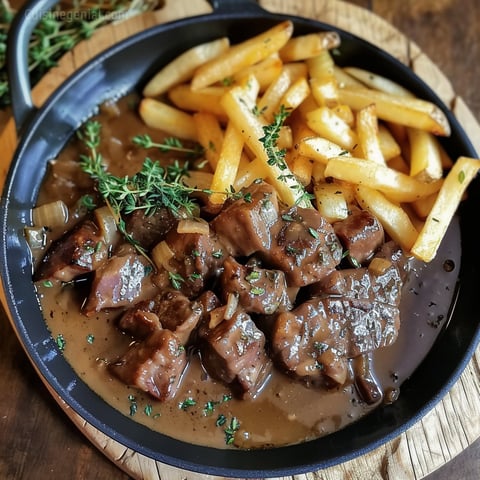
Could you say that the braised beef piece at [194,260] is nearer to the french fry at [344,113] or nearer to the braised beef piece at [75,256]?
the braised beef piece at [75,256]

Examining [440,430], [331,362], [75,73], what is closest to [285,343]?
[331,362]

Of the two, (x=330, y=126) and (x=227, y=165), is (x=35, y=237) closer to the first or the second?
(x=227, y=165)

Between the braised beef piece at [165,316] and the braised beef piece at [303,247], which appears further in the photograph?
the braised beef piece at [303,247]

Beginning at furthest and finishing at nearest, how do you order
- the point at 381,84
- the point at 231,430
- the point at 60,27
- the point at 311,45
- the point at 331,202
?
1. the point at 60,27
2. the point at 381,84
3. the point at 311,45
4. the point at 331,202
5. the point at 231,430

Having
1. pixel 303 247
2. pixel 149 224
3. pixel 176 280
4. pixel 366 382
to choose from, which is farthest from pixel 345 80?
pixel 366 382

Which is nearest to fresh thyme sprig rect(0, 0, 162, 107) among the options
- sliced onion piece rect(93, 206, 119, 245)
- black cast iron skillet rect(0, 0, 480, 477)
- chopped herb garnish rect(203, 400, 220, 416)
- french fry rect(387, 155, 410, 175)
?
black cast iron skillet rect(0, 0, 480, 477)

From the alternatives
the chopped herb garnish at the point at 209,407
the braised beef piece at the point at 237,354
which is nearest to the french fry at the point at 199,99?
the braised beef piece at the point at 237,354

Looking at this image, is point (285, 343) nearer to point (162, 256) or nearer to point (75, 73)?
point (162, 256)
